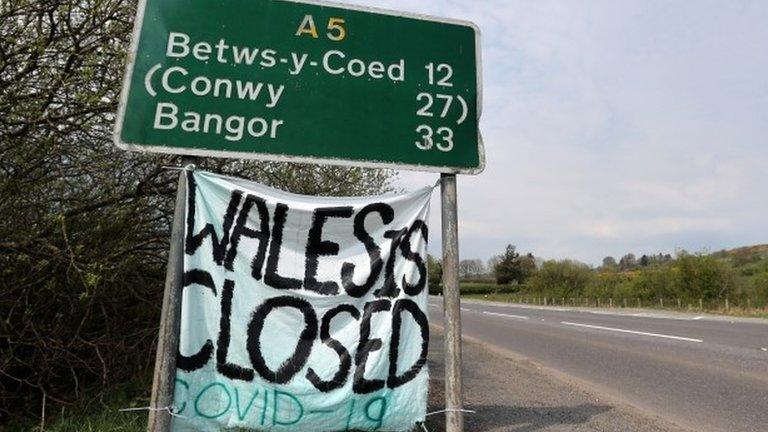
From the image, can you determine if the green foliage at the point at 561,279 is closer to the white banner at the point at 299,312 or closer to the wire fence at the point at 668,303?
the wire fence at the point at 668,303

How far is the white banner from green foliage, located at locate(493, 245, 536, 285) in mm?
85492

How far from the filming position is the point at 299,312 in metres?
3.27

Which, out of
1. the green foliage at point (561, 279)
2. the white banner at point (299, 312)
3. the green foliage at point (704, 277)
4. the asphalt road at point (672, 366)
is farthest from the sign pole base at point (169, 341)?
the green foliage at point (561, 279)

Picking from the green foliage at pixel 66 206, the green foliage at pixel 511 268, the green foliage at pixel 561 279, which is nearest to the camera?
the green foliage at pixel 66 206

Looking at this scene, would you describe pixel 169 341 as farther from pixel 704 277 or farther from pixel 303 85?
pixel 704 277

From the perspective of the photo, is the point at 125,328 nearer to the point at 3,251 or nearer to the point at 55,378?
the point at 55,378

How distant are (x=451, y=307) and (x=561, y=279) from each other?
198 feet

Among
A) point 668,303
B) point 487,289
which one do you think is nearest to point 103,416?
point 668,303

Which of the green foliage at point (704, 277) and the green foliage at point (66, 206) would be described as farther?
the green foliage at point (704, 277)

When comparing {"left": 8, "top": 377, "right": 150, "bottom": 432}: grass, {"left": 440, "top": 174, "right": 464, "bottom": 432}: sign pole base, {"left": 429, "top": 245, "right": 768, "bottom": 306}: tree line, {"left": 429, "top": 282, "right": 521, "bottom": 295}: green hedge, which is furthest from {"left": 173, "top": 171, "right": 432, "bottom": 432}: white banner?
{"left": 429, "top": 282, "right": 521, "bottom": 295}: green hedge

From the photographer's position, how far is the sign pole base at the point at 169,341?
2.92 metres

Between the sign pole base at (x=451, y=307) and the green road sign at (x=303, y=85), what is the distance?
0.21m

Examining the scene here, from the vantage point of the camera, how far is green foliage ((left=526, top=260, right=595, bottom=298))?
5741 cm

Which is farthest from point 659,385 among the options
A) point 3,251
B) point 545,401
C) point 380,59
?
point 3,251
